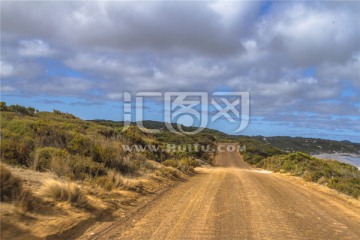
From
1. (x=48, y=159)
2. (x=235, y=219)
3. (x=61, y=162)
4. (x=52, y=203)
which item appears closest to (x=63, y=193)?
(x=52, y=203)

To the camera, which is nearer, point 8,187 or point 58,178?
point 8,187

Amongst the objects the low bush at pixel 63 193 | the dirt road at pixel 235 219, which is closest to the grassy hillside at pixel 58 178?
the low bush at pixel 63 193

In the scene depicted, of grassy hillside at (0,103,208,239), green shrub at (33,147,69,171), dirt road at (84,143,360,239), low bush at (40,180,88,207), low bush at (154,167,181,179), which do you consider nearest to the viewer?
grassy hillside at (0,103,208,239)

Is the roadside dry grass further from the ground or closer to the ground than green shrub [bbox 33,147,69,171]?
closer to the ground

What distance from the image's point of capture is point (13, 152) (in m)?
11.8

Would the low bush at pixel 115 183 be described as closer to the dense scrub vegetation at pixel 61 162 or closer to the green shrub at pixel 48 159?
the dense scrub vegetation at pixel 61 162

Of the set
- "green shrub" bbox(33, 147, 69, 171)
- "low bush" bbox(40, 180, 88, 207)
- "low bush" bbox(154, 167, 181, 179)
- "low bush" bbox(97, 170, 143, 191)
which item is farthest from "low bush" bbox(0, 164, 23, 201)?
"low bush" bbox(154, 167, 181, 179)

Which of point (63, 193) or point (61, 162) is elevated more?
point (61, 162)

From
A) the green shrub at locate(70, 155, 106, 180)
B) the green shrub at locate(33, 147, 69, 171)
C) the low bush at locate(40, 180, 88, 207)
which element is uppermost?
the green shrub at locate(33, 147, 69, 171)

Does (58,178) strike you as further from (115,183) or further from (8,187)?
(8,187)

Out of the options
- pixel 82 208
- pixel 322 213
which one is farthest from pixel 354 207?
pixel 82 208

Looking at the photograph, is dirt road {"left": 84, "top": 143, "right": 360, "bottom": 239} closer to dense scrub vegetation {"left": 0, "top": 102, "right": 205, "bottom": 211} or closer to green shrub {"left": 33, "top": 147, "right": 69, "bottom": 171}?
dense scrub vegetation {"left": 0, "top": 102, "right": 205, "bottom": 211}

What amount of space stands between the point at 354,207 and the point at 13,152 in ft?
39.9

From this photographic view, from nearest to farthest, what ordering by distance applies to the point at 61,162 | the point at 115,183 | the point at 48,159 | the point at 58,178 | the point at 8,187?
the point at 8,187 → the point at 58,178 → the point at 61,162 → the point at 48,159 → the point at 115,183
